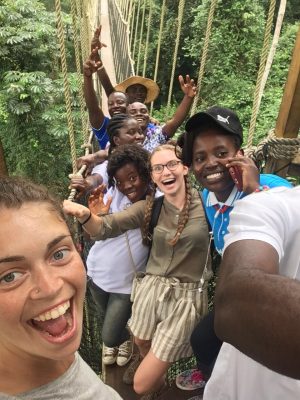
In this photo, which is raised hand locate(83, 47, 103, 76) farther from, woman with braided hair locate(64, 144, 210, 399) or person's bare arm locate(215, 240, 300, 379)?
person's bare arm locate(215, 240, 300, 379)

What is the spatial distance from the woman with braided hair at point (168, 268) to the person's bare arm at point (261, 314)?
520 mm

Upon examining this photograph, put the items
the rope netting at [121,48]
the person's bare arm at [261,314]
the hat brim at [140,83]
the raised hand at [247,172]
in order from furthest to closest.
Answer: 1. the rope netting at [121,48]
2. the hat brim at [140,83]
3. the raised hand at [247,172]
4. the person's bare arm at [261,314]

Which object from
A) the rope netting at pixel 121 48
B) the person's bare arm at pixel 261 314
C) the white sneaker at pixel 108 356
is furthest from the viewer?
the rope netting at pixel 121 48

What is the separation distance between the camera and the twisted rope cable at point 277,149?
3.01ft

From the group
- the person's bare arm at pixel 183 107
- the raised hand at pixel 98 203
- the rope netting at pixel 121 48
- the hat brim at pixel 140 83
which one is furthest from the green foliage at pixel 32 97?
the raised hand at pixel 98 203

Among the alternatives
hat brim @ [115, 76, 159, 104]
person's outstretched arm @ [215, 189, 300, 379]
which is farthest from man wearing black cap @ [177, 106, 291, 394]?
hat brim @ [115, 76, 159, 104]

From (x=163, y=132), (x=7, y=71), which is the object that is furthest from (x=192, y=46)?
(x=163, y=132)

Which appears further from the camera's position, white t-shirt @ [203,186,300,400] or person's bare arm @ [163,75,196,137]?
person's bare arm @ [163,75,196,137]

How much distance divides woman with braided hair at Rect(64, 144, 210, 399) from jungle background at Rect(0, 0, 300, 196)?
9.97 ft

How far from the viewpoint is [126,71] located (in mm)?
3824

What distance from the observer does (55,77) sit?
18.0ft

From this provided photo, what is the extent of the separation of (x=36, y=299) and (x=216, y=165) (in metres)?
0.50

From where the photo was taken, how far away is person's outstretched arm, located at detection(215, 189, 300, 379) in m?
0.28

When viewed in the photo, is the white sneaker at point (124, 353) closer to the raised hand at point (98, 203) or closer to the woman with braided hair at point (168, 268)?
the woman with braided hair at point (168, 268)
